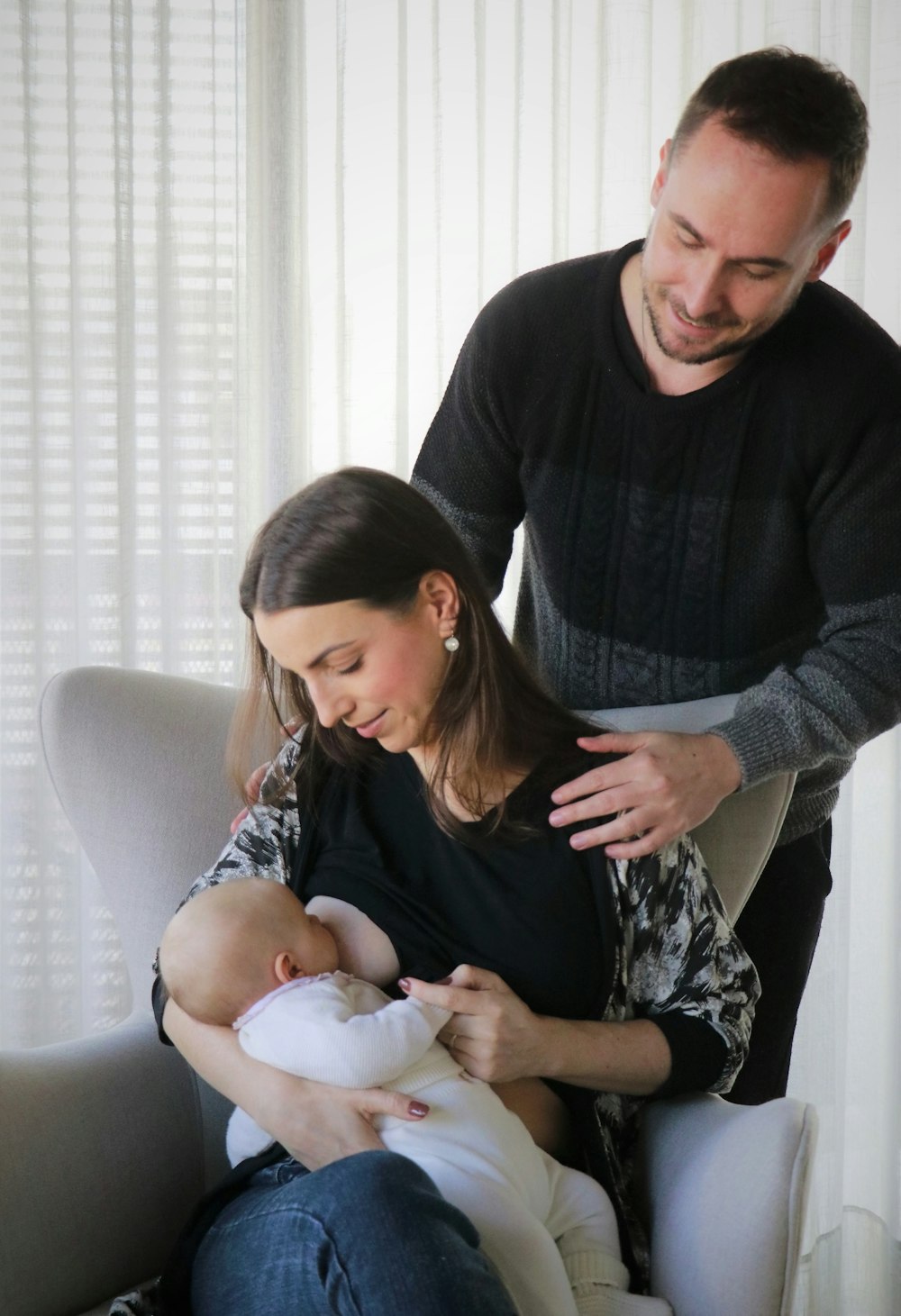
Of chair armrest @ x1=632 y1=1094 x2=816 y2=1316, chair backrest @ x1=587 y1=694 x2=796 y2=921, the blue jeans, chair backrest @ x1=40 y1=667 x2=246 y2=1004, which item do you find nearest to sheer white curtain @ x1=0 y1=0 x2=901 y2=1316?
chair backrest @ x1=40 y1=667 x2=246 y2=1004

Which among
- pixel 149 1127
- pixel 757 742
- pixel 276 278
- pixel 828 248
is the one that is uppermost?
pixel 828 248

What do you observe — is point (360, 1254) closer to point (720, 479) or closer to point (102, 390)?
point (720, 479)

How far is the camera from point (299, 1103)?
4.36ft

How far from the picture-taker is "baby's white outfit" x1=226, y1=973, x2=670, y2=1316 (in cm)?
123

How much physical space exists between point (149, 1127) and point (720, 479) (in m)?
1.11

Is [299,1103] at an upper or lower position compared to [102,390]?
lower

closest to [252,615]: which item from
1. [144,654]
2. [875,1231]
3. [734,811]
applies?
[734,811]

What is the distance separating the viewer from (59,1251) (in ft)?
4.60

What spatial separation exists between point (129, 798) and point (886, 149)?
1913 mm

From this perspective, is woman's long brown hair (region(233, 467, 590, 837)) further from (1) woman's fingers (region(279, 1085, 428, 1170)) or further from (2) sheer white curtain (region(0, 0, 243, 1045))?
(2) sheer white curtain (region(0, 0, 243, 1045))

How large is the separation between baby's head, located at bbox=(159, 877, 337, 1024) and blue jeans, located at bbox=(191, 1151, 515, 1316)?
0.24m

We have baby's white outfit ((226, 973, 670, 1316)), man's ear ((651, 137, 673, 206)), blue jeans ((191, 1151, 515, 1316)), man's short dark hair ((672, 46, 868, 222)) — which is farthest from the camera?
man's ear ((651, 137, 673, 206))

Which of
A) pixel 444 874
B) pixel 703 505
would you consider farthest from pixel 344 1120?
pixel 703 505

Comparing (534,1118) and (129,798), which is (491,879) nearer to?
(534,1118)
